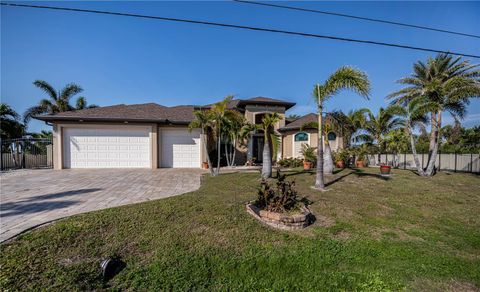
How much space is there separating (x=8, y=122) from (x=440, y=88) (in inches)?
1129

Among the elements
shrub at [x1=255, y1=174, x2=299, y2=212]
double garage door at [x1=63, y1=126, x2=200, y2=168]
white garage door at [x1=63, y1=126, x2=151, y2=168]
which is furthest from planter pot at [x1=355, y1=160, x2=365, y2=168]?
white garage door at [x1=63, y1=126, x2=151, y2=168]

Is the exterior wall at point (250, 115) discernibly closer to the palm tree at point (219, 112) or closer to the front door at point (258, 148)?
the front door at point (258, 148)

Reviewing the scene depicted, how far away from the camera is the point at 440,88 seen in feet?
39.2

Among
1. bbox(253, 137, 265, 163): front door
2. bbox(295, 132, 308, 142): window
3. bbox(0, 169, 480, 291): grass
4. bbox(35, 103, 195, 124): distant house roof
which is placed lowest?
bbox(0, 169, 480, 291): grass

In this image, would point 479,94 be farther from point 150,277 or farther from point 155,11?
point 150,277

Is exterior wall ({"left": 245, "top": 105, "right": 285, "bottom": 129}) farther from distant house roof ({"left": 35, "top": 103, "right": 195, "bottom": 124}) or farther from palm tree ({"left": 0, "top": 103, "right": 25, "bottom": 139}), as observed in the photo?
palm tree ({"left": 0, "top": 103, "right": 25, "bottom": 139})

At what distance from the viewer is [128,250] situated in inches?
141

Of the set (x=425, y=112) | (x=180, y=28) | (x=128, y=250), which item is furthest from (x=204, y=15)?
(x=425, y=112)

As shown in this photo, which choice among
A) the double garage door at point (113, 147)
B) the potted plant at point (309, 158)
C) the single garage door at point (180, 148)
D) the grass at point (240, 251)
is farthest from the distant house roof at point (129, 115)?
the grass at point (240, 251)

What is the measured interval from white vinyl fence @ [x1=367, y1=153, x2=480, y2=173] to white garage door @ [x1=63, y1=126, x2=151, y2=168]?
1654 centimetres

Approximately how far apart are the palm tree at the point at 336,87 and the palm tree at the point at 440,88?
7095 millimetres

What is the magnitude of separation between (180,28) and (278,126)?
40.3 ft

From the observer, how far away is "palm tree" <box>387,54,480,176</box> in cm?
1195

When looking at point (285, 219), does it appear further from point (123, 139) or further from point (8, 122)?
point (8, 122)
